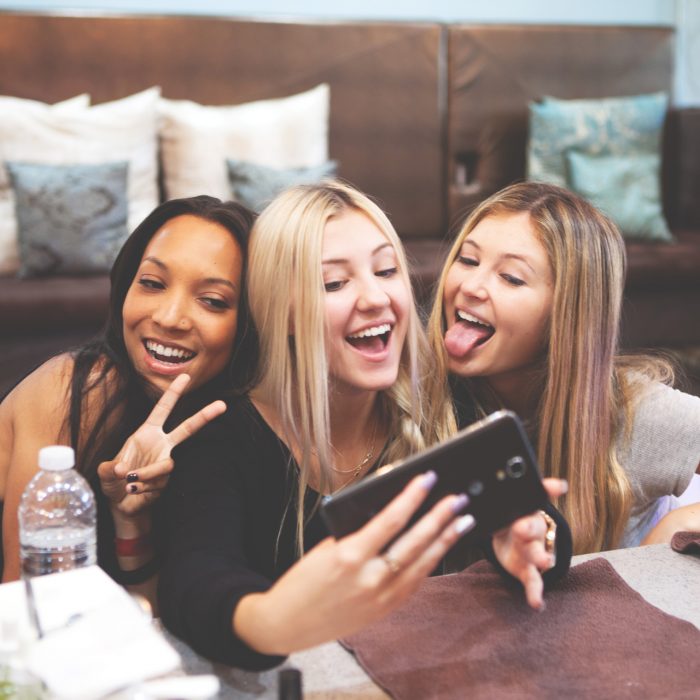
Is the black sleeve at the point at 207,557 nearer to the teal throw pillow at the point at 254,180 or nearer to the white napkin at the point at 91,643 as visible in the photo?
the white napkin at the point at 91,643

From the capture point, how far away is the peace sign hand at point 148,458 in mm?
1384

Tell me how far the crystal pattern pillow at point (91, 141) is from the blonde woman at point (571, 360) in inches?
77.6

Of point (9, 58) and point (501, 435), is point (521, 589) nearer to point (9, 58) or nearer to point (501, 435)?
point (501, 435)

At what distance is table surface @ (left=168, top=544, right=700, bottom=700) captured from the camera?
100 centimetres

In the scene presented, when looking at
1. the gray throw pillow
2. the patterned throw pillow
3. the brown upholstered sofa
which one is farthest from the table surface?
the patterned throw pillow

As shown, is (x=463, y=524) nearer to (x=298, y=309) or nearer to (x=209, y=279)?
(x=298, y=309)

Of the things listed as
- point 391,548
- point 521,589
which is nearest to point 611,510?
point 521,589

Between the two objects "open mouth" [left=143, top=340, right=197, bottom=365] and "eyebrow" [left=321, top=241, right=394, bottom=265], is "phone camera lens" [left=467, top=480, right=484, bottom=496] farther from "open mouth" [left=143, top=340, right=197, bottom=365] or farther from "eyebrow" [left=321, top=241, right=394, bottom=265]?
"open mouth" [left=143, top=340, right=197, bottom=365]

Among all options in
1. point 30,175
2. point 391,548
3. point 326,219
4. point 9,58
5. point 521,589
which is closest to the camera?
point 391,548

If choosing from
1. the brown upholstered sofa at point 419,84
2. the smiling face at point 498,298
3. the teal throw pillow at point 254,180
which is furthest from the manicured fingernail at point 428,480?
the teal throw pillow at point 254,180

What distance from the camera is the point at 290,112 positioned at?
12.3 ft

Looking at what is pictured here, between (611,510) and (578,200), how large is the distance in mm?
581

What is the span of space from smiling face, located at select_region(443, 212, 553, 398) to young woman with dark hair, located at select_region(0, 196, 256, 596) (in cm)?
45

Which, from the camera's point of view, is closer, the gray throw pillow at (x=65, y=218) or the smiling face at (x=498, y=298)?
the smiling face at (x=498, y=298)
